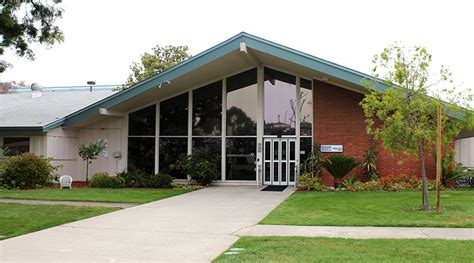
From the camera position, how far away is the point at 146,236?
8.71 meters

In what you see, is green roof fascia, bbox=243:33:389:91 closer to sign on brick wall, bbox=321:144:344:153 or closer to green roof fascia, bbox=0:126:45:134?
sign on brick wall, bbox=321:144:344:153

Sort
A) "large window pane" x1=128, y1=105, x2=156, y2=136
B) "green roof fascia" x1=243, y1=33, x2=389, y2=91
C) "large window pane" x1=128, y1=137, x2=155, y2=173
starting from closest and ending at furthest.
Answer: "green roof fascia" x1=243, y1=33, x2=389, y2=91, "large window pane" x1=128, y1=137, x2=155, y2=173, "large window pane" x1=128, y1=105, x2=156, y2=136

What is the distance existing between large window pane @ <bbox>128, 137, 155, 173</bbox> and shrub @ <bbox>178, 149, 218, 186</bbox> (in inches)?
86.2

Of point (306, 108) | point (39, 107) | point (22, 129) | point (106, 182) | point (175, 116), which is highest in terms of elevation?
point (39, 107)

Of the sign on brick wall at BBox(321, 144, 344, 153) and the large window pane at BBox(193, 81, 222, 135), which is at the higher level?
the large window pane at BBox(193, 81, 222, 135)

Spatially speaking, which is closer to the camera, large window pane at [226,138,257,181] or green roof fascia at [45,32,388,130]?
green roof fascia at [45,32,388,130]

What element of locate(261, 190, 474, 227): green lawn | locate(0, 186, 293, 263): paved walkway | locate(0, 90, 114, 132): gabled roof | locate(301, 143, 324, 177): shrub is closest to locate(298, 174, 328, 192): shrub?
locate(301, 143, 324, 177): shrub

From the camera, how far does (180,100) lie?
2203 centimetres

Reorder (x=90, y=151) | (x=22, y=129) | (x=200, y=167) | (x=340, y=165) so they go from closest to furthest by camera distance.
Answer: (x=340, y=165)
(x=200, y=167)
(x=22, y=129)
(x=90, y=151)

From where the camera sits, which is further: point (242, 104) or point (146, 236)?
point (242, 104)

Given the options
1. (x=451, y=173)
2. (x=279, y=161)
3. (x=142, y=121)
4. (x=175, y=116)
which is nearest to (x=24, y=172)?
(x=142, y=121)

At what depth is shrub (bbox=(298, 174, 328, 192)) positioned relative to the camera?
18.5 m

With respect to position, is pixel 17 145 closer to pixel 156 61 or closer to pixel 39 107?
pixel 39 107

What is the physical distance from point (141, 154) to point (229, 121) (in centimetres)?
460
